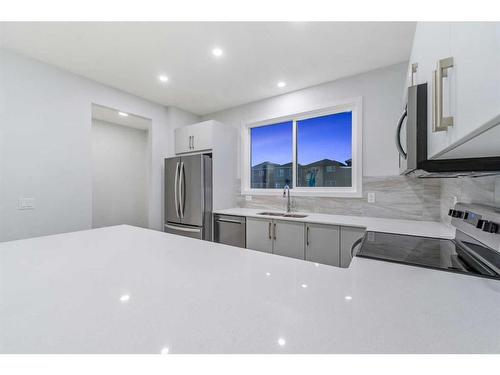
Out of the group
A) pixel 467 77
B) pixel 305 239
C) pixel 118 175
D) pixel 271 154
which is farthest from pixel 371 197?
pixel 118 175

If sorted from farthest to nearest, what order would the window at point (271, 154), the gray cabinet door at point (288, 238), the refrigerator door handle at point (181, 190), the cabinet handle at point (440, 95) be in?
the window at point (271, 154) → the refrigerator door handle at point (181, 190) → the gray cabinet door at point (288, 238) → the cabinet handle at point (440, 95)

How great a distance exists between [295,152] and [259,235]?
1313mm

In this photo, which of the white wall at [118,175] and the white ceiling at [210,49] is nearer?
the white ceiling at [210,49]

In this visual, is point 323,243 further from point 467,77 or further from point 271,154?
point 467,77

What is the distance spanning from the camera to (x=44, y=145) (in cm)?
224

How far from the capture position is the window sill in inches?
99.8

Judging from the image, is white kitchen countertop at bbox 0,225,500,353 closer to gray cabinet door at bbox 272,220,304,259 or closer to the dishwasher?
gray cabinet door at bbox 272,220,304,259

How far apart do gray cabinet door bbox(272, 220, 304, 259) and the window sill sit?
0.64 meters

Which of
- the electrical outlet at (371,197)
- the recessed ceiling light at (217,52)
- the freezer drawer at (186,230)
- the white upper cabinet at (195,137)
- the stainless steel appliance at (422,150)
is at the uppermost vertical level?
the recessed ceiling light at (217,52)

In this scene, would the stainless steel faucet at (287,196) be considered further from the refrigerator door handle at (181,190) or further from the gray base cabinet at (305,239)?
the refrigerator door handle at (181,190)

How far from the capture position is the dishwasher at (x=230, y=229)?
2711mm

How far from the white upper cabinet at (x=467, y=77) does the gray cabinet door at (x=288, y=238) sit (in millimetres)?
1672

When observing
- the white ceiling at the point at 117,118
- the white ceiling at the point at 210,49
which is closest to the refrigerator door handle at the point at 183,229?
the white ceiling at the point at 117,118
